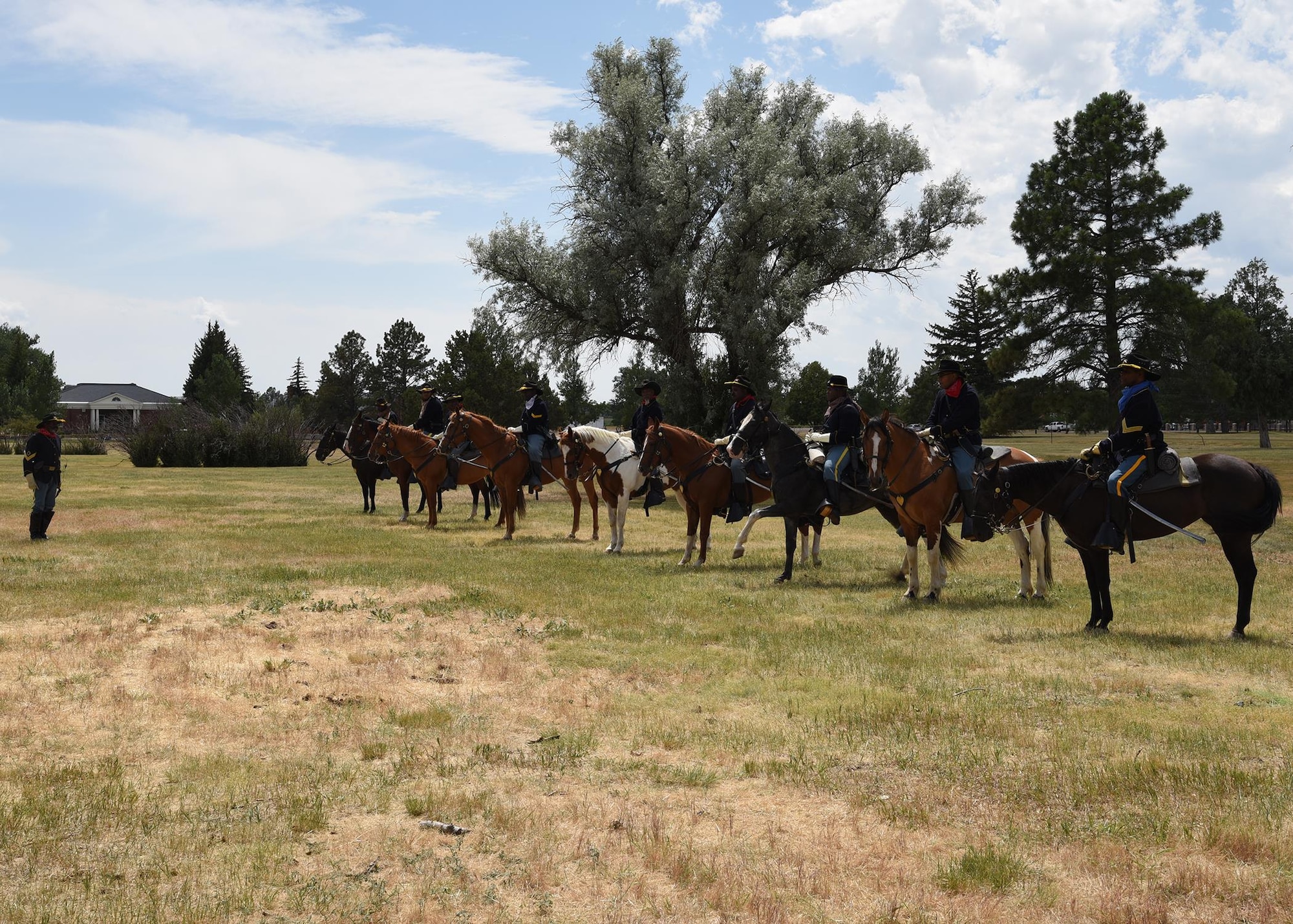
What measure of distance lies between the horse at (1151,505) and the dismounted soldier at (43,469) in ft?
55.9

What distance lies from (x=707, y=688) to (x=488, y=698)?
6.06 ft

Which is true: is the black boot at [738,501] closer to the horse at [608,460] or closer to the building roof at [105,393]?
the horse at [608,460]

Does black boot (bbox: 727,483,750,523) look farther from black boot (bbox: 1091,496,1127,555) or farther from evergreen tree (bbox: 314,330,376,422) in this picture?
evergreen tree (bbox: 314,330,376,422)

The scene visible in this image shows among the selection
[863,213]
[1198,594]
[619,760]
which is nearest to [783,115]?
[863,213]

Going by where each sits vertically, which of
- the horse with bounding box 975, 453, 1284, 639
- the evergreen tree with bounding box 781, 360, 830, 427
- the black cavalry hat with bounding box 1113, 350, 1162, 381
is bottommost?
the horse with bounding box 975, 453, 1284, 639

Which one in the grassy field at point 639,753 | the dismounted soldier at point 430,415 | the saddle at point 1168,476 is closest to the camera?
the grassy field at point 639,753

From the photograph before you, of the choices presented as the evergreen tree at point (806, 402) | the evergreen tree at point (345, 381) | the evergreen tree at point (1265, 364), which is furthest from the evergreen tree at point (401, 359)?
the evergreen tree at point (1265, 364)

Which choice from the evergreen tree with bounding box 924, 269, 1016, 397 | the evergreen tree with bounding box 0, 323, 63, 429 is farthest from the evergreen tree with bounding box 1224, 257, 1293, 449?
the evergreen tree with bounding box 0, 323, 63, 429

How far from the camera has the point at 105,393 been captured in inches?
5037

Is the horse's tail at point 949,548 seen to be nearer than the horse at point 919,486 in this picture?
No

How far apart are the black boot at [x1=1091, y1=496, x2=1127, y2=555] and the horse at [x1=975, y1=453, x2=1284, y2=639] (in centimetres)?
10

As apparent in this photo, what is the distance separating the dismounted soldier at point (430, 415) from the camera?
25.9 meters

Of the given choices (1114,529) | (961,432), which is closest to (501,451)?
(961,432)

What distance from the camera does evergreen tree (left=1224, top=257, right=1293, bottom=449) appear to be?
70.4m
